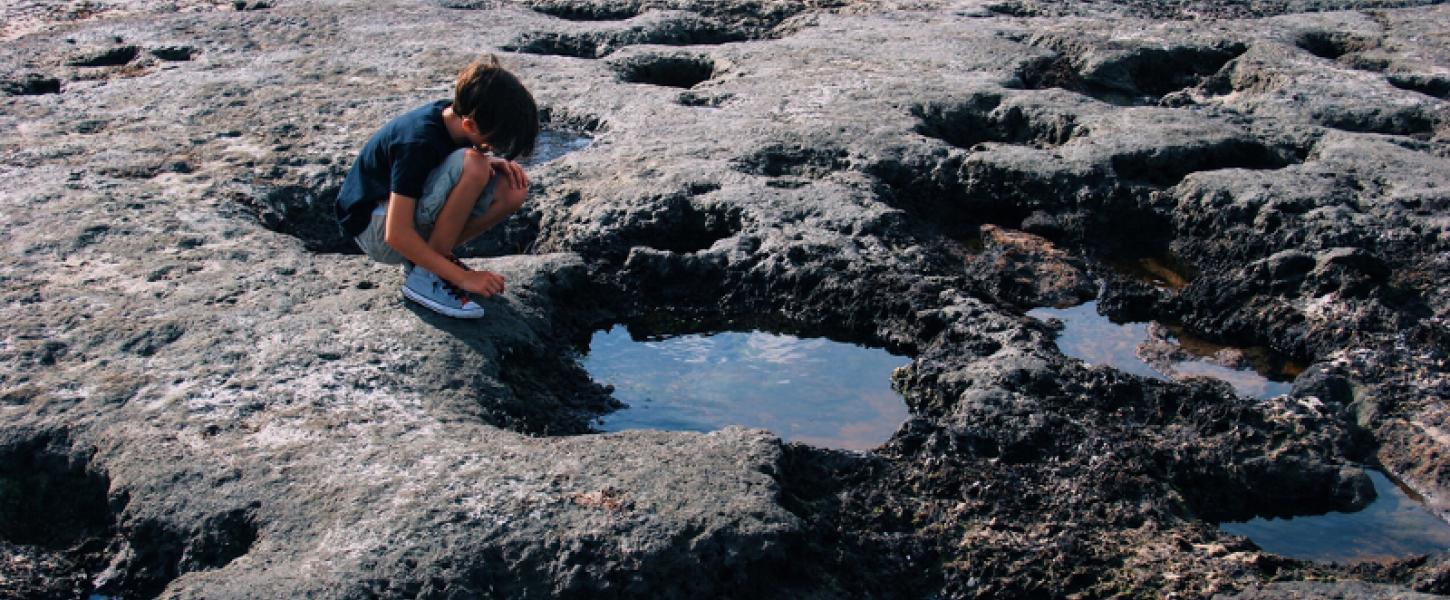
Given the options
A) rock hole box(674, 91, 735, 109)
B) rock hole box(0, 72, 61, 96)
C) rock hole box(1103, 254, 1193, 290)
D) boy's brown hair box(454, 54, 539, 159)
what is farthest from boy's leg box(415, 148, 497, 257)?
rock hole box(0, 72, 61, 96)

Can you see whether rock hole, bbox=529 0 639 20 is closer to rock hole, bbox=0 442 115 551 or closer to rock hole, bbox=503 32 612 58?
rock hole, bbox=503 32 612 58

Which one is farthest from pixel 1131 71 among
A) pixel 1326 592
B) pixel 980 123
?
pixel 1326 592

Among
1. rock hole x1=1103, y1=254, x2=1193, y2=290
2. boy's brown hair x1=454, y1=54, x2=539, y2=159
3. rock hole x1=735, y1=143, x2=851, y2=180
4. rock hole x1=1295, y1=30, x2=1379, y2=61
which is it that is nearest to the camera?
boy's brown hair x1=454, y1=54, x2=539, y2=159

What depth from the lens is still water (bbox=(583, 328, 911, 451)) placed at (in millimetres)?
3482

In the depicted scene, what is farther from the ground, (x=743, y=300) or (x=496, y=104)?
(x=496, y=104)

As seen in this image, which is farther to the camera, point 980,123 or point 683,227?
point 980,123

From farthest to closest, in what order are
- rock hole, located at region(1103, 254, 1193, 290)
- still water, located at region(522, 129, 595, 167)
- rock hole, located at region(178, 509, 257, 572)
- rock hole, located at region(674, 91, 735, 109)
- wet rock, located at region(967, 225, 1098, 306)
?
rock hole, located at region(674, 91, 735, 109) → still water, located at region(522, 129, 595, 167) → rock hole, located at region(1103, 254, 1193, 290) → wet rock, located at region(967, 225, 1098, 306) → rock hole, located at region(178, 509, 257, 572)

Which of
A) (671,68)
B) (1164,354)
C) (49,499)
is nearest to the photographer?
(49,499)

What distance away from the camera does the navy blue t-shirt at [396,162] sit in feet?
11.5

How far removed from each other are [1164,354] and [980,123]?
151 cm

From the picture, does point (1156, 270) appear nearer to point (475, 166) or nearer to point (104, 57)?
point (475, 166)

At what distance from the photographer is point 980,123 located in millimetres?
5109

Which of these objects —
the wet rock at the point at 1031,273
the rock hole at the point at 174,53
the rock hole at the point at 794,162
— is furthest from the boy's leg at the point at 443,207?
the rock hole at the point at 174,53

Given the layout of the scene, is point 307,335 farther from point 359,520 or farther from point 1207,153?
point 1207,153
